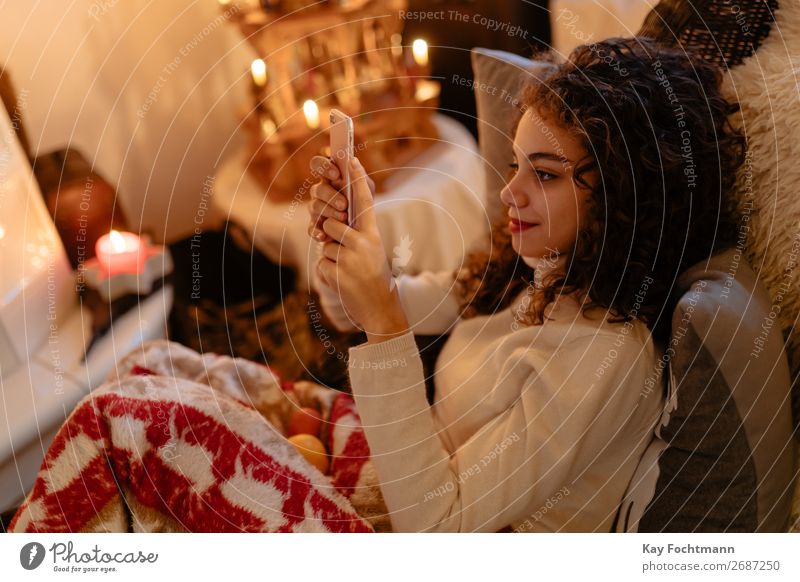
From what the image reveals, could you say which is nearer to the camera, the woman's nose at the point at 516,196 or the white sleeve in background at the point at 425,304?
the woman's nose at the point at 516,196

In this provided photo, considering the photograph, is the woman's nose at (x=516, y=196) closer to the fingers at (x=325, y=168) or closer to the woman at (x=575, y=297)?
the woman at (x=575, y=297)

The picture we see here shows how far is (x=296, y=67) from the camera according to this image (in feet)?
1.81

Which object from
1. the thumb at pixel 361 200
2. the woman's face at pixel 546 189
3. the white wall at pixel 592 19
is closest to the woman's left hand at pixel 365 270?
the thumb at pixel 361 200

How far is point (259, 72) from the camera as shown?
554mm

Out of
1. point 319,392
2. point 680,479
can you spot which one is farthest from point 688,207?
point 319,392

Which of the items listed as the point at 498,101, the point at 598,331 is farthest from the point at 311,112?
the point at 598,331

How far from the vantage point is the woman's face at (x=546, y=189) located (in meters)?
0.44

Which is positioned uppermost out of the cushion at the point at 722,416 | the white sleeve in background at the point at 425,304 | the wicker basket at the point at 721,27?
the wicker basket at the point at 721,27

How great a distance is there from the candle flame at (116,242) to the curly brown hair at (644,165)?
33 cm

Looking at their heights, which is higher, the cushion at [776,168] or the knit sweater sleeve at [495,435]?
the cushion at [776,168]

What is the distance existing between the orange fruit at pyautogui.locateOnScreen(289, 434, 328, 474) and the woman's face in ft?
0.75

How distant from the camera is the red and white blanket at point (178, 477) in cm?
45

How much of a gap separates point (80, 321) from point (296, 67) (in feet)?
0.90
